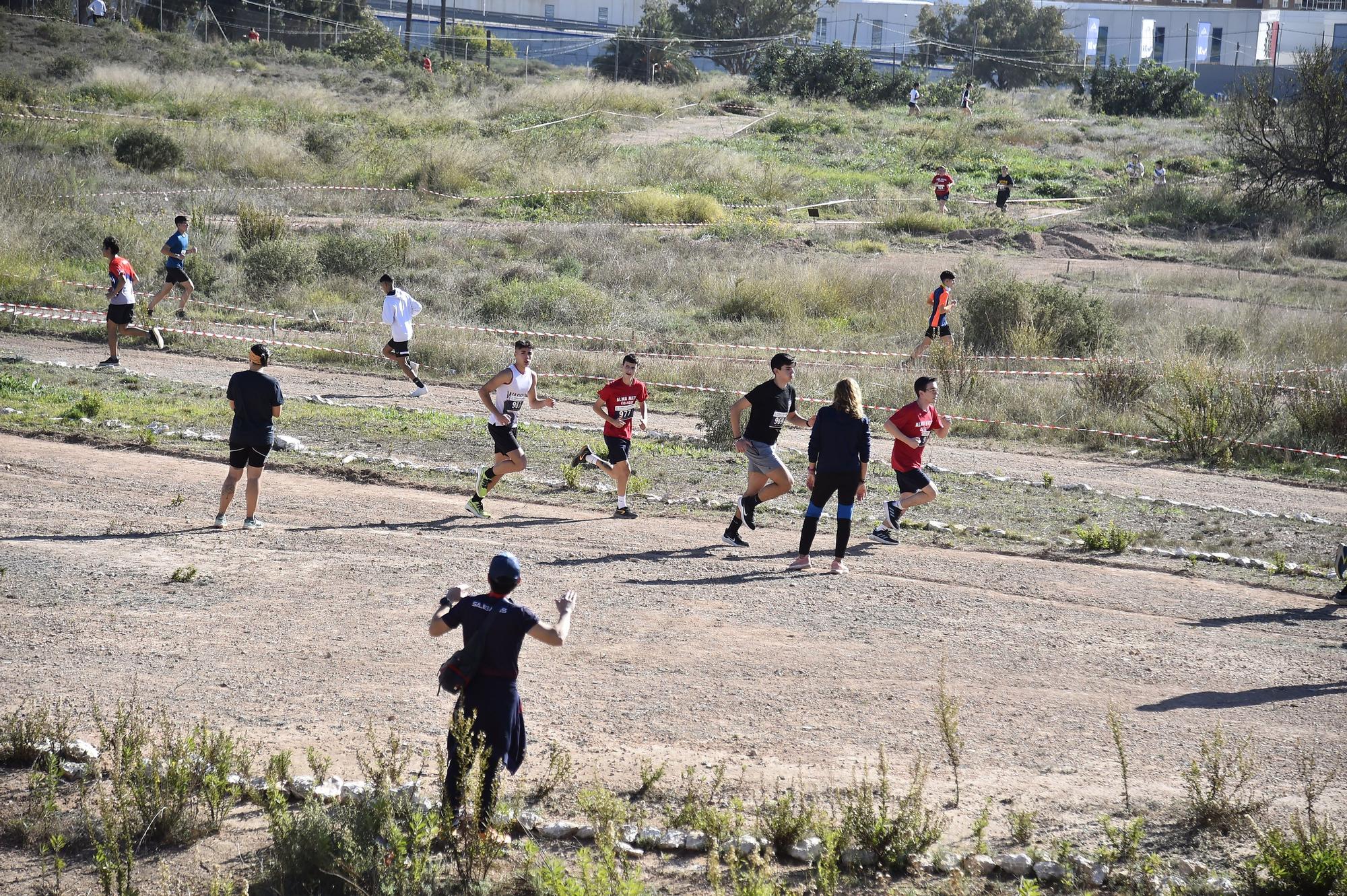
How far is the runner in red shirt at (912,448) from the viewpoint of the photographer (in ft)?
37.7

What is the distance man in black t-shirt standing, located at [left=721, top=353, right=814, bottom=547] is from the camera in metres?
11.0

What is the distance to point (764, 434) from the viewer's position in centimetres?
1117

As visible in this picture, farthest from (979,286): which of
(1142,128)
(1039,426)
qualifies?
(1142,128)

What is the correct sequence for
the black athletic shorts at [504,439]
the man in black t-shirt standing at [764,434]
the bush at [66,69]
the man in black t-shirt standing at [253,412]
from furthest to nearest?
the bush at [66,69]
the black athletic shorts at [504,439]
the man in black t-shirt standing at [764,434]
the man in black t-shirt standing at [253,412]

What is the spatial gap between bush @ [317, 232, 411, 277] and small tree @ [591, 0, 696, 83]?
45.0 meters

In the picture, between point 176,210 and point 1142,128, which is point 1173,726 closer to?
point 176,210

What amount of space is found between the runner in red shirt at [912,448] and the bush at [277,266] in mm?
15880

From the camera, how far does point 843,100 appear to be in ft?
203

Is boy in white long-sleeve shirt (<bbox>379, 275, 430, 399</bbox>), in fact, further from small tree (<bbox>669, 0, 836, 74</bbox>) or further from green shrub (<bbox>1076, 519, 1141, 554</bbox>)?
small tree (<bbox>669, 0, 836, 74</bbox>)

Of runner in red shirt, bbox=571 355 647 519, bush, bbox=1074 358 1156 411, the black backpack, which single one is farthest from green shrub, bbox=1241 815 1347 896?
bush, bbox=1074 358 1156 411

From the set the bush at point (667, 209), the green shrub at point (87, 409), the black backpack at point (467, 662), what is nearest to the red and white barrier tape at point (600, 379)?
the green shrub at point (87, 409)

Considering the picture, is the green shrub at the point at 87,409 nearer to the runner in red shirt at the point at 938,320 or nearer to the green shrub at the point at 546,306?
the green shrub at the point at 546,306

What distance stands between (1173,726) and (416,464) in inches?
348

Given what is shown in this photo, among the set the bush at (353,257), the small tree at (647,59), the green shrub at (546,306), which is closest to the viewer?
the green shrub at (546,306)
